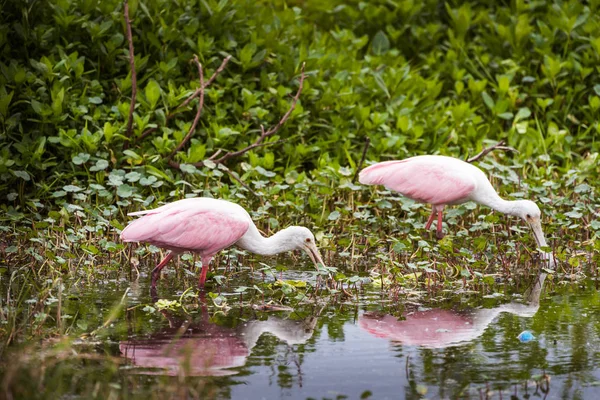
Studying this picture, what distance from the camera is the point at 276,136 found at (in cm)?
1024

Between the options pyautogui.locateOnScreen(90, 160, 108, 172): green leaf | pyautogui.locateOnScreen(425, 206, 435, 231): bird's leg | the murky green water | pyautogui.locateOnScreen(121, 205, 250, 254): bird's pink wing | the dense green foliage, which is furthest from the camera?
the dense green foliage

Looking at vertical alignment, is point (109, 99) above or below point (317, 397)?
above

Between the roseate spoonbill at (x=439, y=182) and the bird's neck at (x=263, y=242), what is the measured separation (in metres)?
1.51

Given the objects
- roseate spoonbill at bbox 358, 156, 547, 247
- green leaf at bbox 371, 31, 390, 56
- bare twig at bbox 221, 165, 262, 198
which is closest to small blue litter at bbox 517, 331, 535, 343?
roseate spoonbill at bbox 358, 156, 547, 247

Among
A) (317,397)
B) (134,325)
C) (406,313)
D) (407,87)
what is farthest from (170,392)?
(407,87)

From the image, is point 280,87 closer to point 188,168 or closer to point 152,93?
point 152,93

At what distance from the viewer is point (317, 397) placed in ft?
16.3

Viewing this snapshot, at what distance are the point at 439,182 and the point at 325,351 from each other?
324 cm

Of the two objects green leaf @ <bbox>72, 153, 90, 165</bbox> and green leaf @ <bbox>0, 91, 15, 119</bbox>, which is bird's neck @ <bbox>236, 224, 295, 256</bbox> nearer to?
green leaf @ <bbox>72, 153, 90, 165</bbox>

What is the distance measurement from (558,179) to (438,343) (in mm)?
4360

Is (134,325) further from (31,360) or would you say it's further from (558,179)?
(558,179)

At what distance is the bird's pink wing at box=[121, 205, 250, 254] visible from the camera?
276 inches

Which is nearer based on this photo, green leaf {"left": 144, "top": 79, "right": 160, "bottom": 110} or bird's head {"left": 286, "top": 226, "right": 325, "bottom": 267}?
bird's head {"left": 286, "top": 226, "right": 325, "bottom": 267}

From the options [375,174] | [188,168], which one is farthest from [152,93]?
[375,174]
